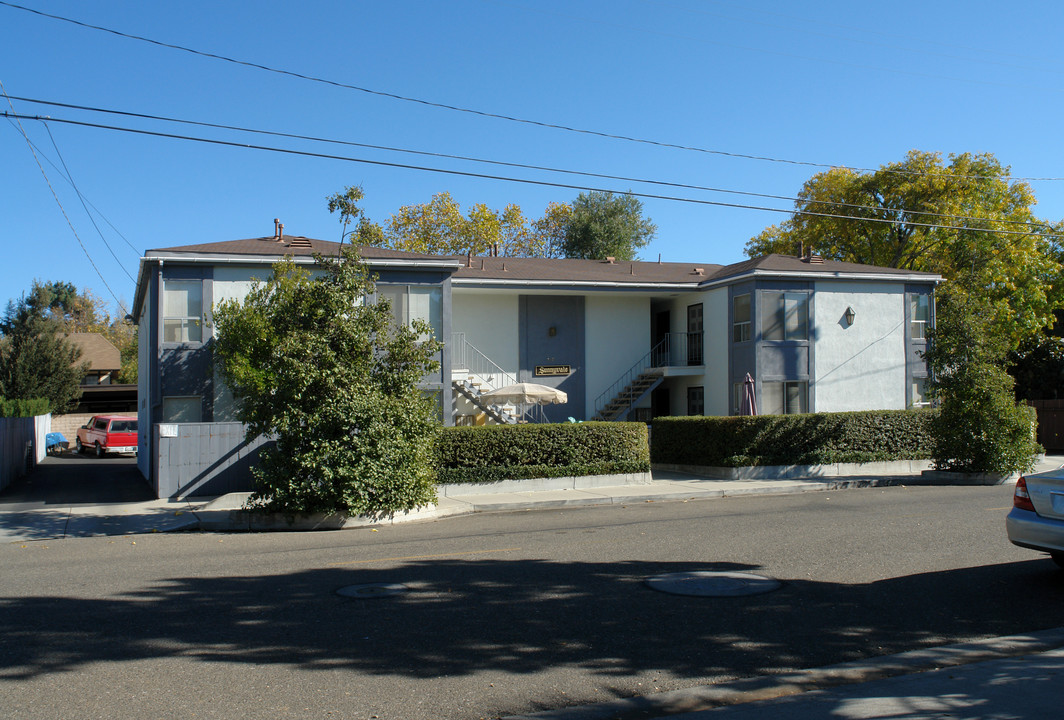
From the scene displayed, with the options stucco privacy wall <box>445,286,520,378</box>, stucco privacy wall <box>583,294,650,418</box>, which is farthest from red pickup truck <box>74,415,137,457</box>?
stucco privacy wall <box>583,294,650,418</box>

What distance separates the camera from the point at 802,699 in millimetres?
5250

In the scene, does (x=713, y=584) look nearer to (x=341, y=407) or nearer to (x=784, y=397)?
(x=341, y=407)

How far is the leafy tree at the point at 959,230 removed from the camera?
119ft

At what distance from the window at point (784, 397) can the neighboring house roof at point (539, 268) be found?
3562mm

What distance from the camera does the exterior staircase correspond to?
2830 cm

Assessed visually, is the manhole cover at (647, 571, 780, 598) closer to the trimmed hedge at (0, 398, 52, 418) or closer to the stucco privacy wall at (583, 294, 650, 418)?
the stucco privacy wall at (583, 294, 650, 418)

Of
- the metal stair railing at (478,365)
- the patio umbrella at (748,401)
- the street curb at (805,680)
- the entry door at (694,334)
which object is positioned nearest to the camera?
the street curb at (805,680)

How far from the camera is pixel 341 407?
14.3 m

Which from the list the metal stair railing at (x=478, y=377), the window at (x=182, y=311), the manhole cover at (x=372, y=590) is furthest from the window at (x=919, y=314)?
the manhole cover at (x=372, y=590)

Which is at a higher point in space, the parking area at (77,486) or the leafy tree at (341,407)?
the leafy tree at (341,407)

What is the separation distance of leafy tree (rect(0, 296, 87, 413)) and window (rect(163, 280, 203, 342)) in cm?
2000

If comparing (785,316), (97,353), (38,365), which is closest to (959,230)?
(785,316)

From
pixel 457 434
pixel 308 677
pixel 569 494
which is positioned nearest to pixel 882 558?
pixel 308 677

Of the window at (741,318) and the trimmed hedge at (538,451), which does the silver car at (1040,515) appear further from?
the window at (741,318)
